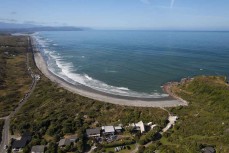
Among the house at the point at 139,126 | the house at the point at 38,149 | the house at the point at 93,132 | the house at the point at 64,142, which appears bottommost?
the house at the point at 38,149

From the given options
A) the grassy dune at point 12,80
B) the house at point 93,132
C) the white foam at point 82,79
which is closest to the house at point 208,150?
the house at point 93,132

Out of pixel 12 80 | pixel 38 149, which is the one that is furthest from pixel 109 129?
pixel 12 80

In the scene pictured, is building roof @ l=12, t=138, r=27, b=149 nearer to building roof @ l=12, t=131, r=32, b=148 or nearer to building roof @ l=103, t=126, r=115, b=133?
building roof @ l=12, t=131, r=32, b=148

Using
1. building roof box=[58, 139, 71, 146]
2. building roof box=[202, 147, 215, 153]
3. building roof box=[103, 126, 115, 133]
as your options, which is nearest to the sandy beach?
building roof box=[103, 126, 115, 133]

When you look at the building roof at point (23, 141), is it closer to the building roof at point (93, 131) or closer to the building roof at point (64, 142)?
the building roof at point (64, 142)

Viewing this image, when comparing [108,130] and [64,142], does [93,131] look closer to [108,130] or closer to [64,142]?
[108,130]

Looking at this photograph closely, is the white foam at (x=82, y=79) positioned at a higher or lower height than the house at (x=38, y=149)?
higher

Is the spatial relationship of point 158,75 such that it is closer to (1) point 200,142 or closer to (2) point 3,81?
(1) point 200,142

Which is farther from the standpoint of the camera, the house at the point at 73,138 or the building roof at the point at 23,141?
the house at the point at 73,138
